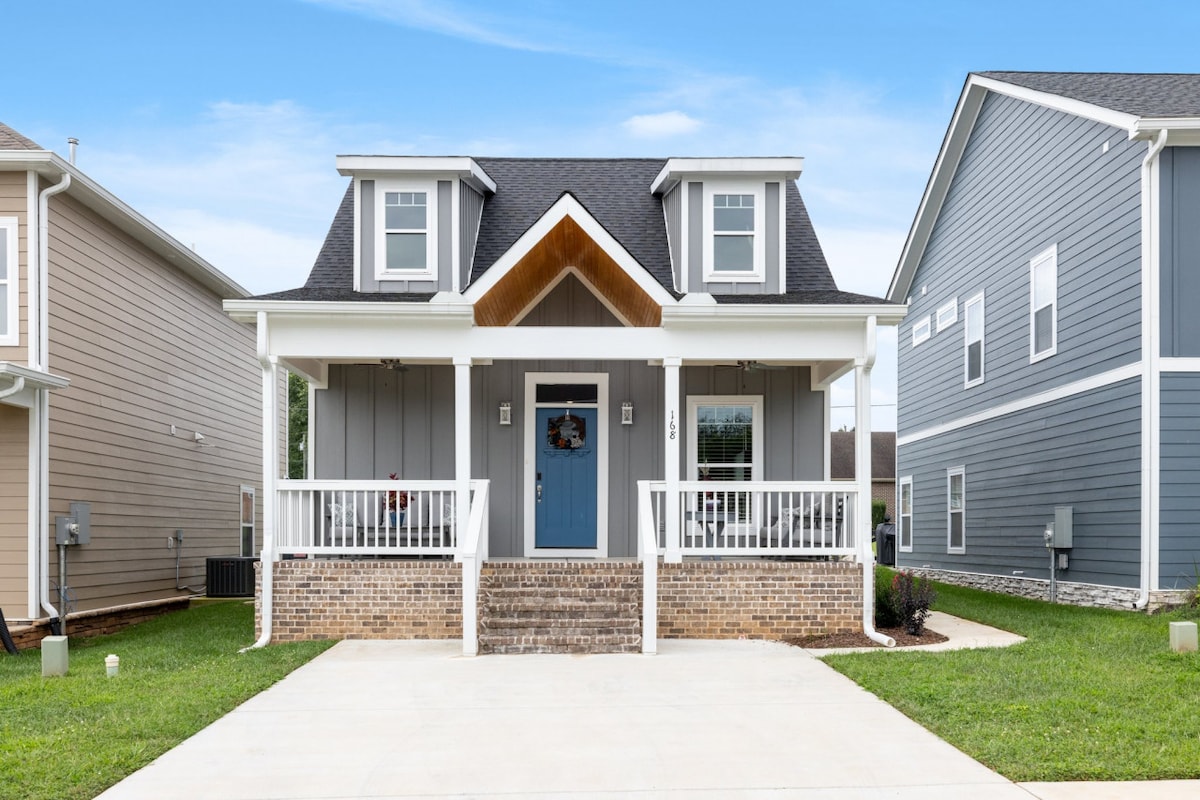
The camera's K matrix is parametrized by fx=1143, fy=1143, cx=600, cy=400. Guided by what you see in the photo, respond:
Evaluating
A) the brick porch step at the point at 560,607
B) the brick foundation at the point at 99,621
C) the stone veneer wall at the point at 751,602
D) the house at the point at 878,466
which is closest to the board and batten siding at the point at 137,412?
the brick foundation at the point at 99,621

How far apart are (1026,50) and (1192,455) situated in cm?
1663

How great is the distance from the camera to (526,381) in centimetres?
1474

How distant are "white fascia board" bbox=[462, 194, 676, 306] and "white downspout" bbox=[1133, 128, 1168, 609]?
5525 mm

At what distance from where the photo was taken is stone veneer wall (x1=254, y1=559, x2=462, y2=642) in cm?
1198

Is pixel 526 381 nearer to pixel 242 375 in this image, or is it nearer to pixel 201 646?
pixel 201 646

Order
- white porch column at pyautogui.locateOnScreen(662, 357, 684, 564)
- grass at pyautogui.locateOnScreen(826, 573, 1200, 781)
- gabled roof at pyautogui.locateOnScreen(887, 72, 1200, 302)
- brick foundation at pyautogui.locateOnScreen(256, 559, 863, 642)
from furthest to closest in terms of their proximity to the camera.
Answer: gabled roof at pyautogui.locateOnScreen(887, 72, 1200, 302) < white porch column at pyautogui.locateOnScreen(662, 357, 684, 564) < brick foundation at pyautogui.locateOnScreen(256, 559, 863, 642) < grass at pyautogui.locateOnScreen(826, 573, 1200, 781)

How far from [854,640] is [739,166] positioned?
6111 millimetres

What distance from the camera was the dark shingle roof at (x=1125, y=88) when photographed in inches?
539

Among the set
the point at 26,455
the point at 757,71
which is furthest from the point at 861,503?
the point at 757,71

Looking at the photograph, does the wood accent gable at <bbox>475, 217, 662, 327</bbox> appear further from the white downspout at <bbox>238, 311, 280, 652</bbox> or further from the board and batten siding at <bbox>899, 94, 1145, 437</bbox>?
the board and batten siding at <bbox>899, 94, 1145, 437</bbox>

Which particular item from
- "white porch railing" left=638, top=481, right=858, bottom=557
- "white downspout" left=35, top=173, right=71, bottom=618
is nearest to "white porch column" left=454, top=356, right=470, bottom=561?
"white porch railing" left=638, top=481, right=858, bottom=557

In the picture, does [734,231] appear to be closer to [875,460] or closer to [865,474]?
[865,474]

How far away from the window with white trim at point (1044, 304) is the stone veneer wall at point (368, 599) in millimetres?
9132

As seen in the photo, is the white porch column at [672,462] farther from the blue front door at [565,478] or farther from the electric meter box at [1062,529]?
the electric meter box at [1062,529]
